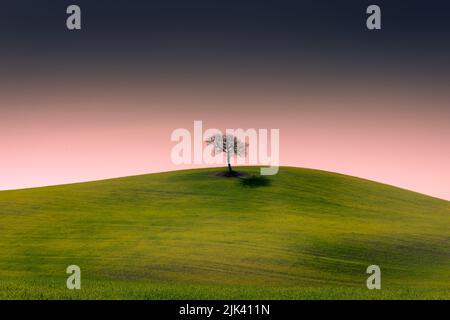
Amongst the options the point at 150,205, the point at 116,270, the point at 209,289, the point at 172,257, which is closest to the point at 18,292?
the point at 209,289

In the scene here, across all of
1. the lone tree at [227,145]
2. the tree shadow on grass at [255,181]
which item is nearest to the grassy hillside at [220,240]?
the tree shadow on grass at [255,181]

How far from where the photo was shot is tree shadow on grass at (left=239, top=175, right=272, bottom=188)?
53438mm

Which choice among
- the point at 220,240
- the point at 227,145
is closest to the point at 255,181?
the point at 227,145

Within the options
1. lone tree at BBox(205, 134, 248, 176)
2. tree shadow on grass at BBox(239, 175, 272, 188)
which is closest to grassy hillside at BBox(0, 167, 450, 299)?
tree shadow on grass at BBox(239, 175, 272, 188)

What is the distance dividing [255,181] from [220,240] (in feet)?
72.8

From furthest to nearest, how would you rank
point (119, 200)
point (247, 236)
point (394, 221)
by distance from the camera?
point (119, 200), point (394, 221), point (247, 236)

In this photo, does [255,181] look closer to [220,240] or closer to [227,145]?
[227,145]

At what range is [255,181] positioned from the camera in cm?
5512

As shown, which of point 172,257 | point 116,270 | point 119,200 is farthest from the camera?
point 119,200

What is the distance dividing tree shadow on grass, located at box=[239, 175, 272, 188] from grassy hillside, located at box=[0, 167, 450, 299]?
0.42m
